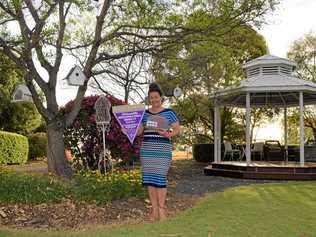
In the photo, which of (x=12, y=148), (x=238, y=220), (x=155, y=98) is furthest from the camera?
(x=12, y=148)

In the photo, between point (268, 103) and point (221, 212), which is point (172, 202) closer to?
point (221, 212)

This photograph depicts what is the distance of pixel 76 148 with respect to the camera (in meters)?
12.5

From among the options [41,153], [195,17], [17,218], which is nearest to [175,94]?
[195,17]

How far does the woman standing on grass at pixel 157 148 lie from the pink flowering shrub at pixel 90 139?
20.7 ft

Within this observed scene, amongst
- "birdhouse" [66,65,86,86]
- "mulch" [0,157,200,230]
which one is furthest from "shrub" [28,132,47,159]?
"mulch" [0,157,200,230]

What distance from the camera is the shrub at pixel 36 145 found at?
2378 cm

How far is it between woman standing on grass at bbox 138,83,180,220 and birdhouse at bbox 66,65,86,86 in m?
3.86

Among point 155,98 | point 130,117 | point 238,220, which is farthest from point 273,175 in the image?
point 155,98

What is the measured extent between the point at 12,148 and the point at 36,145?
349 centimetres

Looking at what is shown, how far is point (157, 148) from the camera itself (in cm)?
576

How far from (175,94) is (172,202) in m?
3.96

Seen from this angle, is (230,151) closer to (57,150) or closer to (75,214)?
(57,150)

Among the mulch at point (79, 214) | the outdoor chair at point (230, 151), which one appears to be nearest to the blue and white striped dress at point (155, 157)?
the mulch at point (79, 214)

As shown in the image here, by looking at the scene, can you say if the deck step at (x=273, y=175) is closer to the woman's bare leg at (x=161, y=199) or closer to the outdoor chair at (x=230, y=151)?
the outdoor chair at (x=230, y=151)
